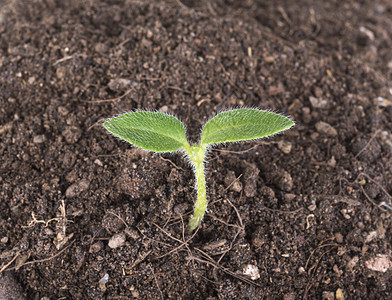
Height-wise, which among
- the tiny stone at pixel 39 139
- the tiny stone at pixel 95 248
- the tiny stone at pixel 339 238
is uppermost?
the tiny stone at pixel 39 139

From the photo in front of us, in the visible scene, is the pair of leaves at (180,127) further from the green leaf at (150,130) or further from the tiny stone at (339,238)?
the tiny stone at (339,238)

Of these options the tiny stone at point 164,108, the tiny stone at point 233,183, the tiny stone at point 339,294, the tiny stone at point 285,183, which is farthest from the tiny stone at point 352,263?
the tiny stone at point 164,108

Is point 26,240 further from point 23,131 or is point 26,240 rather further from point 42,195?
point 23,131

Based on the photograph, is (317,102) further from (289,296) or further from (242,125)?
(289,296)

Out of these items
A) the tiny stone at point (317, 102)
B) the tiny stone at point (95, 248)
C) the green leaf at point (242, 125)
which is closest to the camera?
the green leaf at point (242, 125)

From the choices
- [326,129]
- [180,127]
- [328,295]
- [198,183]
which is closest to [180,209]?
[198,183]

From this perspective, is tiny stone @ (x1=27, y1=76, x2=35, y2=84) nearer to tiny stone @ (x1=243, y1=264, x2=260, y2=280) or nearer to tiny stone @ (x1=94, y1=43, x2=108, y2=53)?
tiny stone @ (x1=94, y1=43, x2=108, y2=53)

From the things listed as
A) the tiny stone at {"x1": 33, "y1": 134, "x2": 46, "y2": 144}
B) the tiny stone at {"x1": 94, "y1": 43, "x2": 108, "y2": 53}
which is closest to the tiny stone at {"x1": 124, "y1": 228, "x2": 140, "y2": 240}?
the tiny stone at {"x1": 33, "y1": 134, "x2": 46, "y2": 144}
